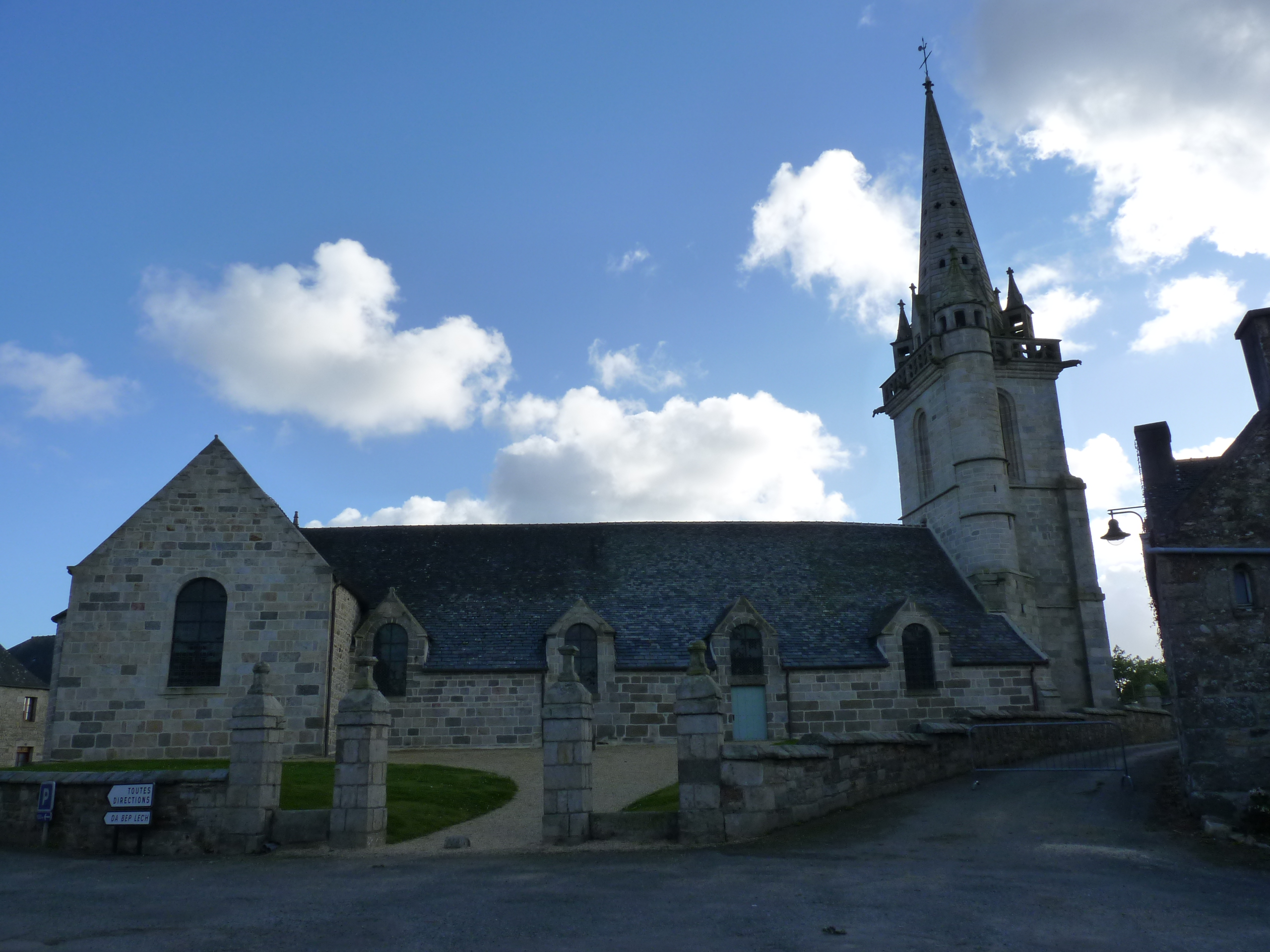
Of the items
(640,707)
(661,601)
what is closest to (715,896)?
(640,707)

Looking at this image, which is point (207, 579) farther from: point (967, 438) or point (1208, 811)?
point (967, 438)

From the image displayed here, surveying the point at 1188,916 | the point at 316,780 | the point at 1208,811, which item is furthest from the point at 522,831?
the point at 1208,811

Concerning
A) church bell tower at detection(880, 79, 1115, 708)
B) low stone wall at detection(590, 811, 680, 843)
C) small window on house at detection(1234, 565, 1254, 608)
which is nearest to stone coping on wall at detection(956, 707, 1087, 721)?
church bell tower at detection(880, 79, 1115, 708)

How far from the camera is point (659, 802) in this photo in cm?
1559

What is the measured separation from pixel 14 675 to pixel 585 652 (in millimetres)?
31394

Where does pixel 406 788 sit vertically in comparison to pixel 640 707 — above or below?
below

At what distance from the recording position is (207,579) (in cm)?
2200

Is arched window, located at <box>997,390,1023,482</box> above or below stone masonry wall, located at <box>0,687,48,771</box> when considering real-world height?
above

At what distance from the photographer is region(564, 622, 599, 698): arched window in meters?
25.2

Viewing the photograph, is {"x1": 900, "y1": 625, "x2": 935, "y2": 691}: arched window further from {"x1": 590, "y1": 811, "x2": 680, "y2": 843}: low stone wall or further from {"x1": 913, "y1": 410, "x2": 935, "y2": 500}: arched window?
{"x1": 590, "y1": 811, "x2": 680, "y2": 843}: low stone wall

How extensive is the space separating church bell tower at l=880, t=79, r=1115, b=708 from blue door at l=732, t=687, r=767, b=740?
8886mm

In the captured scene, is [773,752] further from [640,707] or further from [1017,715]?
[1017,715]

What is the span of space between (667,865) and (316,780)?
8.10 m

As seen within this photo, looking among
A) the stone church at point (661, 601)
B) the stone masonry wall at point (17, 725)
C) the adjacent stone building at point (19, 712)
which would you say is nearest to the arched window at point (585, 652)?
the stone church at point (661, 601)
